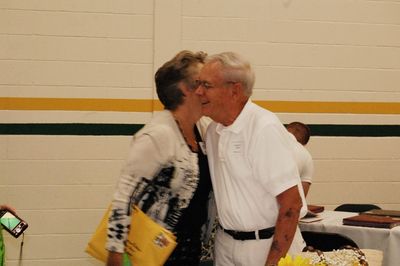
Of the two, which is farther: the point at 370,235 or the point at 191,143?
the point at 370,235

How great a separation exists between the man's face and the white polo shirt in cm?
8

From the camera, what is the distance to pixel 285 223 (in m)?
2.80

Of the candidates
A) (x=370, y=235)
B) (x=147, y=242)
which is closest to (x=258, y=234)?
(x=147, y=242)

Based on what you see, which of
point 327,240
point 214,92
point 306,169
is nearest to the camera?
point 214,92

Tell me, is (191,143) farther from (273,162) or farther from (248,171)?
(273,162)

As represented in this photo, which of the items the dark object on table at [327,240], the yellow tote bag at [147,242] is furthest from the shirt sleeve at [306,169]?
the yellow tote bag at [147,242]

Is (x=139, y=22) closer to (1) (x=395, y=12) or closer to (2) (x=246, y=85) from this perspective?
(1) (x=395, y=12)

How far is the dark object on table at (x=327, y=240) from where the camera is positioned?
3.89 m

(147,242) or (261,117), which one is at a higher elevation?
(261,117)

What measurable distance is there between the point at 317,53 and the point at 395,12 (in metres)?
0.81

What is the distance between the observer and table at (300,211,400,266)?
4.03 meters

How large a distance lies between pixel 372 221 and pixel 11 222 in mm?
2240

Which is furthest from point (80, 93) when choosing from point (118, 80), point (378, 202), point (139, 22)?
point (378, 202)

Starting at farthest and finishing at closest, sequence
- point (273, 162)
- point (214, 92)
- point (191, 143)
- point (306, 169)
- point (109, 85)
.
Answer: point (109, 85) → point (306, 169) → point (191, 143) → point (214, 92) → point (273, 162)
